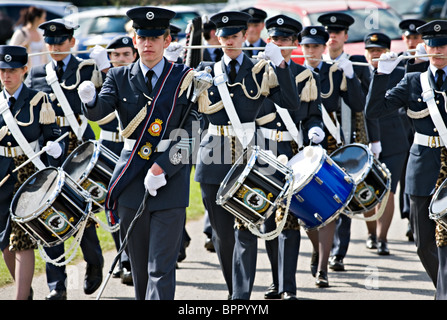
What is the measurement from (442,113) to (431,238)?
0.91 m

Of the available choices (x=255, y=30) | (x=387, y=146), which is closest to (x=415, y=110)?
(x=387, y=146)

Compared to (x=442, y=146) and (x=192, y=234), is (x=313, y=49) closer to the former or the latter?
(x=442, y=146)

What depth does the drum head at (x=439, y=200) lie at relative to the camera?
604 cm

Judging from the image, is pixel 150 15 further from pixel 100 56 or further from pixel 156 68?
pixel 100 56

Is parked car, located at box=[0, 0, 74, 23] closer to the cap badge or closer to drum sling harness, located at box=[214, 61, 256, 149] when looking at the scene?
drum sling harness, located at box=[214, 61, 256, 149]

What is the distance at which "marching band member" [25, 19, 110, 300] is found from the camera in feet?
25.5

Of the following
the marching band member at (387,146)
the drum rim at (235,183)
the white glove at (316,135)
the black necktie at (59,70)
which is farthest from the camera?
the marching band member at (387,146)

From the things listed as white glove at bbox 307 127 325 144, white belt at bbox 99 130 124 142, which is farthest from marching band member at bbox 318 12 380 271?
white belt at bbox 99 130 124 142

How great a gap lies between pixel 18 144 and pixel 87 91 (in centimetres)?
141

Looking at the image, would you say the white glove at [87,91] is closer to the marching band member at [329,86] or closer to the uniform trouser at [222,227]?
the uniform trouser at [222,227]

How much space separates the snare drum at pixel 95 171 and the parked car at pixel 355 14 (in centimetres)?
678

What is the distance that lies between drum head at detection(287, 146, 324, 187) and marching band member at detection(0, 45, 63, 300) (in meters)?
1.79

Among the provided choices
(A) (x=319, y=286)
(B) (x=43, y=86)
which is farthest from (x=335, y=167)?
(B) (x=43, y=86)

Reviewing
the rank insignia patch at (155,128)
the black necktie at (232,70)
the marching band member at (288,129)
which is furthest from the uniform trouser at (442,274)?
the rank insignia patch at (155,128)
